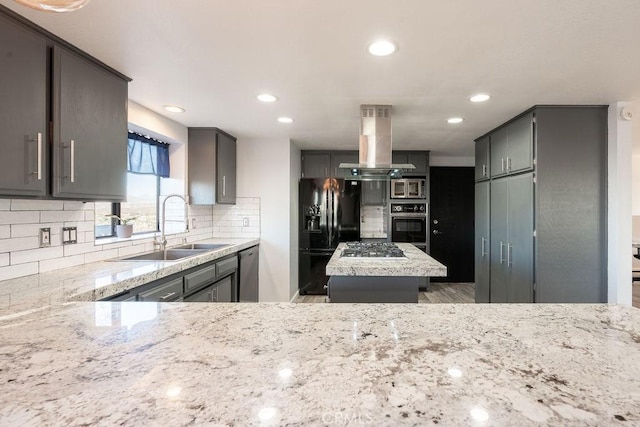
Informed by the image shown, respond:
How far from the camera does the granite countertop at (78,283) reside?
4.33ft

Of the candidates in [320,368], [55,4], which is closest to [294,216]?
[55,4]

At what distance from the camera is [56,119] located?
5.62 ft

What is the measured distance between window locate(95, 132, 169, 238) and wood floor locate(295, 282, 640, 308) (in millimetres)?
2110

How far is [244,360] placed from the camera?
710 millimetres

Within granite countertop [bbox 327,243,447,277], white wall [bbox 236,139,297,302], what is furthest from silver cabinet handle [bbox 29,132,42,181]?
white wall [bbox 236,139,297,302]

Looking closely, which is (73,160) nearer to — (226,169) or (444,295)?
(226,169)

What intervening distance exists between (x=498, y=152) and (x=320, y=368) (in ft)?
11.6

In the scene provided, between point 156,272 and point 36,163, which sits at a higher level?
point 36,163

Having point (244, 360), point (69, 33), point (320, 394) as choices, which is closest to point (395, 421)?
point (320, 394)

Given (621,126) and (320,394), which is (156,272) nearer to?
(320,394)

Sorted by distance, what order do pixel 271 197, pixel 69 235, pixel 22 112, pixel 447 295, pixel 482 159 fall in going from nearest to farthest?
pixel 22 112
pixel 69 235
pixel 482 159
pixel 271 197
pixel 447 295

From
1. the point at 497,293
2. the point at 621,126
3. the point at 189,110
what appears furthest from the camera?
the point at 497,293

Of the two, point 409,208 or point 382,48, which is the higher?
point 382,48

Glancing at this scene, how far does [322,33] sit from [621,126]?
8.77 feet
